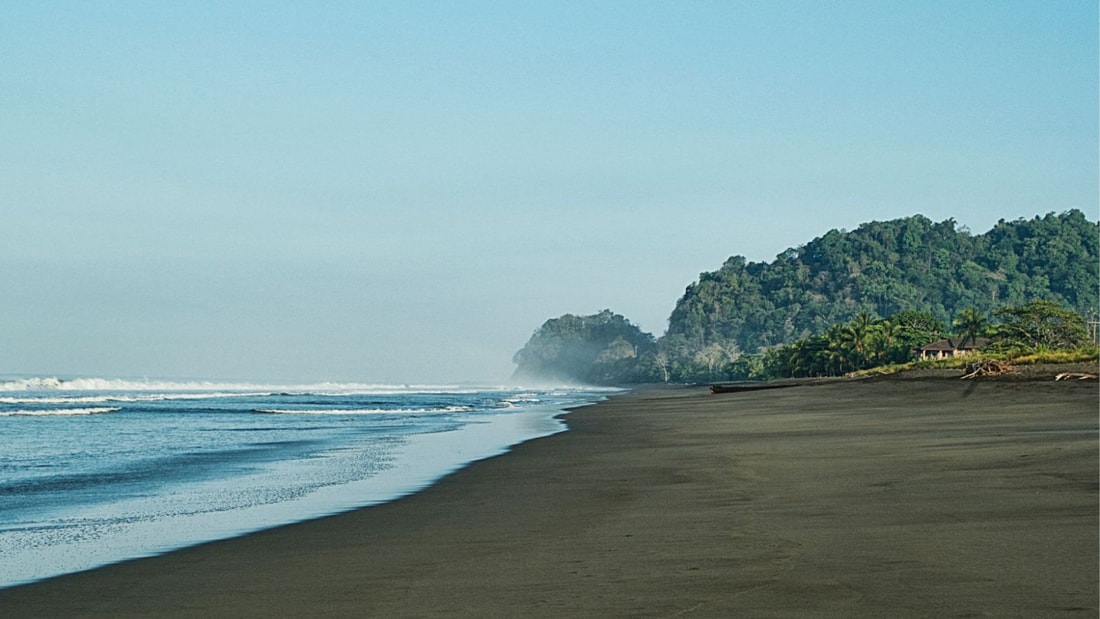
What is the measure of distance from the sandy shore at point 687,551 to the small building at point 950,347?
98.3 meters

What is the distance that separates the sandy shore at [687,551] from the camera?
629cm

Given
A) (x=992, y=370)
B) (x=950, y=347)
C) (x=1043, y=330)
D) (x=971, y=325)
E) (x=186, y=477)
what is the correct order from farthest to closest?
(x=950, y=347)
(x=971, y=325)
(x=1043, y=330)
(x=992, y=370)
(x=186, y=477)

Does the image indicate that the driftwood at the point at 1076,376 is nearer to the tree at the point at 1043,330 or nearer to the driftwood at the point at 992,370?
the driftwood at the point at 992,370

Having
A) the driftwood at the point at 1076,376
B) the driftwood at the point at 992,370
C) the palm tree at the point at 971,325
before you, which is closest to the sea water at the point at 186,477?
the driftwood at the point at 1076,376

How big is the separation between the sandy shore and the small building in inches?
3870

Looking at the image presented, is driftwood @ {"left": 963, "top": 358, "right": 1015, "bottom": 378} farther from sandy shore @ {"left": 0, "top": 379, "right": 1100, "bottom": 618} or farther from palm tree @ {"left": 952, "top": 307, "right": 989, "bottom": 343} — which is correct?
palm tree @ {"left": 952, "top": 307, "right": 989, "bottom": 343}

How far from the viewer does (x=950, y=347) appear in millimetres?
109500

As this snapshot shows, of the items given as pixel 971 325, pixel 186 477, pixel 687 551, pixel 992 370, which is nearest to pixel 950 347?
pixel 971 325

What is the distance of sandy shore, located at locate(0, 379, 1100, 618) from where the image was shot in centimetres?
629

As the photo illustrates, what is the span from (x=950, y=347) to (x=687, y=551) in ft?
359

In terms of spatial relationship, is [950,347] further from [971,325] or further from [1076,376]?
[1076,376]

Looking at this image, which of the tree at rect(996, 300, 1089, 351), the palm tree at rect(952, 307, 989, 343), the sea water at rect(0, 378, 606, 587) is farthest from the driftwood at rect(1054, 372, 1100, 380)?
the palm tree at rect(952, 307, 989, 343)

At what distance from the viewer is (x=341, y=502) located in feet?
44.1

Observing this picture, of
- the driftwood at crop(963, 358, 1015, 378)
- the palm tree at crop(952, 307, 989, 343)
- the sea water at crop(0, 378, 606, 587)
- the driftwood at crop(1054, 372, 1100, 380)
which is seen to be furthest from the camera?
the palm tree at crop(952, 307, 989, 343)
